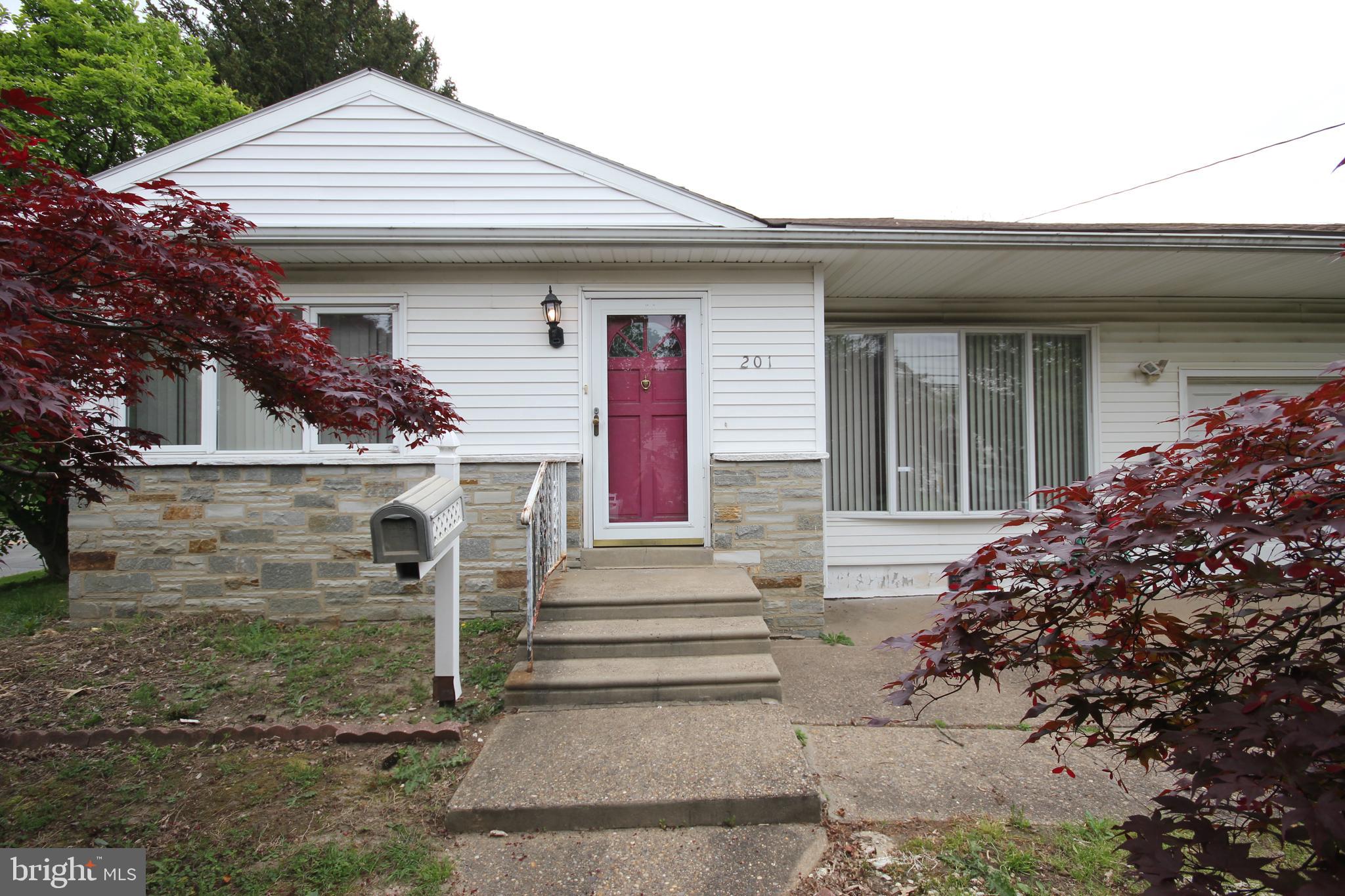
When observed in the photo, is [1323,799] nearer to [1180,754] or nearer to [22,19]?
[1180,754]

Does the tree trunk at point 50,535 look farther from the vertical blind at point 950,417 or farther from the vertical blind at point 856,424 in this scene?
the vertical blind at point 950,417

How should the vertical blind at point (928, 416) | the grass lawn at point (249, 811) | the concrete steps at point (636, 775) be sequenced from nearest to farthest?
the grass lawn at point (249, 811) → the concrete steps at point (636, 775) → the vertical blind at point (928, 416)

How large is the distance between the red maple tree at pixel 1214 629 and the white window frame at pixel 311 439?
4.45m

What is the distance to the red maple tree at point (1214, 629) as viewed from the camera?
1053mm

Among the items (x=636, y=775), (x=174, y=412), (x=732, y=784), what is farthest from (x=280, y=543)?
(x=732, y=784)

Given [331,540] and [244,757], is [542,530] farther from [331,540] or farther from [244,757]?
[331,540]

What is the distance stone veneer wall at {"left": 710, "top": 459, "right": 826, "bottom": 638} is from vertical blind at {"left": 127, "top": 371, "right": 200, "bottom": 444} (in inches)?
168

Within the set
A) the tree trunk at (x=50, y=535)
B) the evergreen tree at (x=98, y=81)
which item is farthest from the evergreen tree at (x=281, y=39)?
the tree trunk at (x=50, y=535)

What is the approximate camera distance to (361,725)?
310cm

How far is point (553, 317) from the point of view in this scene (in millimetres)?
4684

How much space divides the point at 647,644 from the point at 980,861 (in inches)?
75.6

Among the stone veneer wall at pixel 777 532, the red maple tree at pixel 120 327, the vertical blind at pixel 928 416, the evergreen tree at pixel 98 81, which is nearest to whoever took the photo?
the red maple tree at pixel 120 327

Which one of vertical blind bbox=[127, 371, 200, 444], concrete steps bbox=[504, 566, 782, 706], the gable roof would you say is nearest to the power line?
the gable roof

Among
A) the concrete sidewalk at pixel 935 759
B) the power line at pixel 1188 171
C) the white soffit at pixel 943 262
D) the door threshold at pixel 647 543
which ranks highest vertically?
the power line at pixel 1188 171
